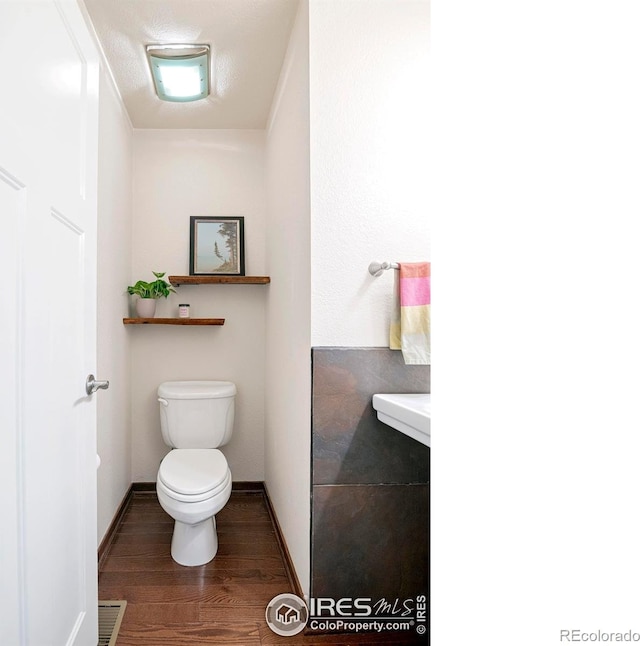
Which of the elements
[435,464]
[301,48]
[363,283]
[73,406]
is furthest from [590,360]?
[301,48]

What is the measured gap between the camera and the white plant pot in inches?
114

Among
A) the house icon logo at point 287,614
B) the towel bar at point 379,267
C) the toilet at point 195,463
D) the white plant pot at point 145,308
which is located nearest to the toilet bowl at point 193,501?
the toilet at point 195,463

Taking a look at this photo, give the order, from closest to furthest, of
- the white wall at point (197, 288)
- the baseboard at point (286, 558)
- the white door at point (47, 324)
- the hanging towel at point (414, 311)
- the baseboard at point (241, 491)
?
1. the white door at point (47, 324)
2. the hanging towel at point (414, 311)
3. the baseboard at point (286, 558)
4. the baseboard at point (241, 491)
5. the white wall at point (197, 288)

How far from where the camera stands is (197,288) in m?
3.12

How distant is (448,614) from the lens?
0.27 m

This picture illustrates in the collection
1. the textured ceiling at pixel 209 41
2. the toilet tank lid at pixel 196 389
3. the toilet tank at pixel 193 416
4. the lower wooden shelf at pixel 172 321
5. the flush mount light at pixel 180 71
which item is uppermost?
the textured ceiling at pixel 209 41

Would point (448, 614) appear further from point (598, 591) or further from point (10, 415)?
point (10, 415)

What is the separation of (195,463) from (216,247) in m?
1.37

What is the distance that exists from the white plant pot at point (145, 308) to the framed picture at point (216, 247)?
0.33 m

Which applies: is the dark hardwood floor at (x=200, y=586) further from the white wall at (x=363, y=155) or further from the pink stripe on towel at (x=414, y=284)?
the pink stripe on towel at (x=414, y=284)

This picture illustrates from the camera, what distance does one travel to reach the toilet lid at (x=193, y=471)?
2.14 m

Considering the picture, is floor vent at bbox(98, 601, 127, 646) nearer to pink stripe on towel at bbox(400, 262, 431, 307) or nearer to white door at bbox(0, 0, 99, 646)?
white door at bbox(0, 0, 99, 646)

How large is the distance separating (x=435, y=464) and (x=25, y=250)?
94 centimetres

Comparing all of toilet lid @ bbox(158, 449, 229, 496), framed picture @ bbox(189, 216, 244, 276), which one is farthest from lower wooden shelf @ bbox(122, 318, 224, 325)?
toilet lid @ bbox(158, 449, 229, 496)
